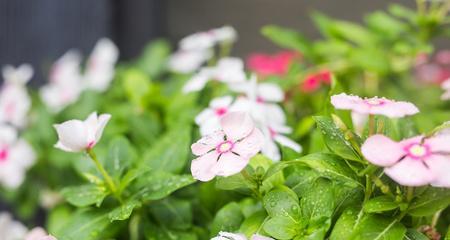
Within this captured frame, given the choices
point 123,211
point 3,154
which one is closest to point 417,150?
point 123,211

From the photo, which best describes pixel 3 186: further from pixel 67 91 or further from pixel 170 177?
pixel 170 177

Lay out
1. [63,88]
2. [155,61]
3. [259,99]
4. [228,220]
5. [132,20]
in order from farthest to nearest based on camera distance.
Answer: [132,20]
[155,61]
[63,88]
[259,99]
[228,220]

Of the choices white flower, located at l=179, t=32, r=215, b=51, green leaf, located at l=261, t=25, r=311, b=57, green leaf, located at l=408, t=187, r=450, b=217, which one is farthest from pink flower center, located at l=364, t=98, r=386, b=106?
white flower, located at l=179, t=32, r=215, b=51

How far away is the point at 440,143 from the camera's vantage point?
0.60 meters

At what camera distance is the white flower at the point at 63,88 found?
4.64 ft

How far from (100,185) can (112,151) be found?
Answer: 0.24ft

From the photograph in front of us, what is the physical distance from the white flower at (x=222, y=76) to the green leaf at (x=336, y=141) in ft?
1.27

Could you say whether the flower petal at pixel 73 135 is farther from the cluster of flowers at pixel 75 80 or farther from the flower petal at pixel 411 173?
the cluster of flowers at pixel 75 80

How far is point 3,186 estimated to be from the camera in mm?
1344

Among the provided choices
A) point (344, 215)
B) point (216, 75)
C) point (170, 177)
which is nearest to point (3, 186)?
point (216, 75)

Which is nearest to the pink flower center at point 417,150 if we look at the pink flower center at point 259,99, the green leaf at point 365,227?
the green leaf at point 365,227

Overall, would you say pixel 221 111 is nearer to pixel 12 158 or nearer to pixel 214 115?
pixel 214 115

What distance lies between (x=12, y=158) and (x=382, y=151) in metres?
0.84

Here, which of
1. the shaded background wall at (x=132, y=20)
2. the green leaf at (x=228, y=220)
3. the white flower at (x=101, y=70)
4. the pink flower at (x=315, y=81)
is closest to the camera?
the green leaf at (x=228, y=220)
